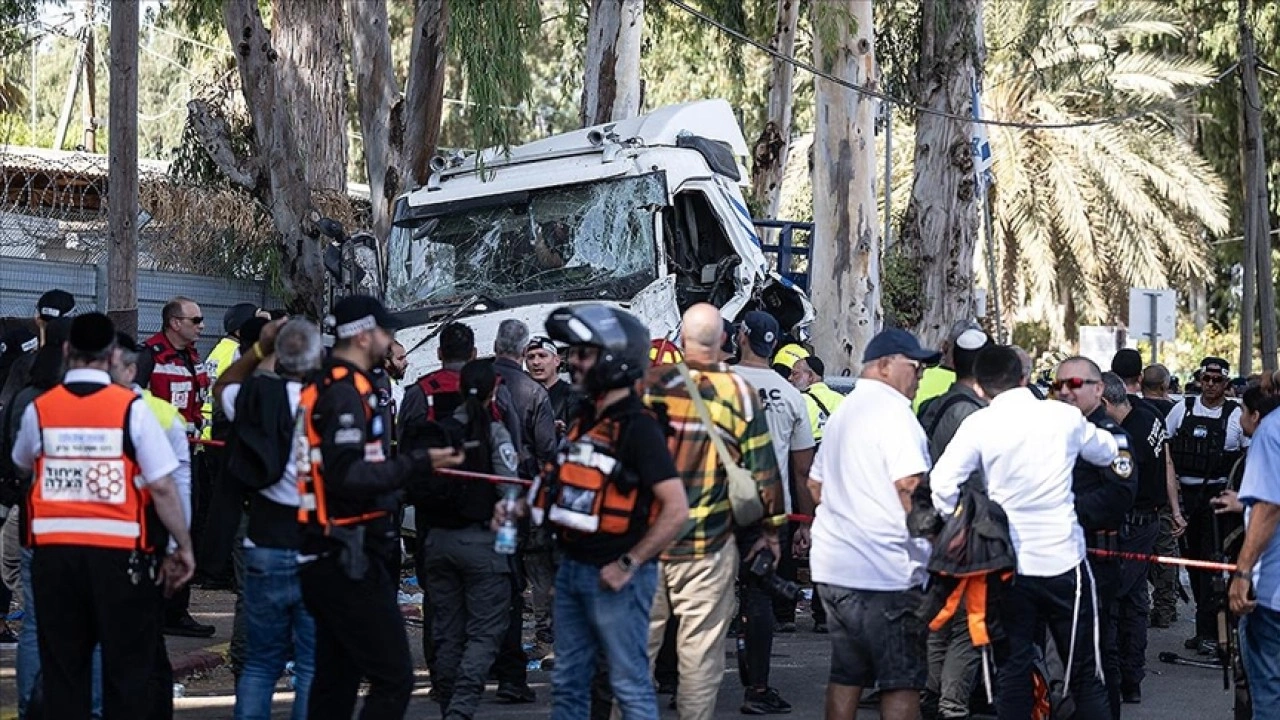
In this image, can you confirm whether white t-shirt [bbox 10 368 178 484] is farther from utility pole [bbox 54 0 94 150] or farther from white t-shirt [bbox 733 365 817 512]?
utility pole [bbox 54 0 94 150]

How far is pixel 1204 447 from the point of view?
13102 millimetres

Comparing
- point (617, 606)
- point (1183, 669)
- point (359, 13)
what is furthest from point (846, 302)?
point (617, 606)

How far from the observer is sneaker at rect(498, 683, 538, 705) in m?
9.97

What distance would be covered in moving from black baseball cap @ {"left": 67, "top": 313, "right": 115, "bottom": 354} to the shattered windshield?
7589 millimetres

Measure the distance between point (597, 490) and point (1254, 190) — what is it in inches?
929

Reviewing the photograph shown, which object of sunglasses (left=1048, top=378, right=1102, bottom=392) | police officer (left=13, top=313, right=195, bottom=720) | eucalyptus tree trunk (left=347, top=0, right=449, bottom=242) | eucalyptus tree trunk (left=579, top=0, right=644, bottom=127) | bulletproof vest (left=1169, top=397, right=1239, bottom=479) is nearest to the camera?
police officer (left=13, top=313, right=195, bottom=720)

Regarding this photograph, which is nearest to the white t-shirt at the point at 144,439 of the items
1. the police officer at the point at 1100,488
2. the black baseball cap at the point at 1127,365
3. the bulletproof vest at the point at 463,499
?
the bulletproof vest at the point at 463,499

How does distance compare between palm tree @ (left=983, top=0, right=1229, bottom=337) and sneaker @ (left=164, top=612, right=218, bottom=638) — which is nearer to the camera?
sneaker @ (left=164, top=612, right=218, bottom=638)

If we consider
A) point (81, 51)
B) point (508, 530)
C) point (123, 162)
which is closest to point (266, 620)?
point (508, 530)

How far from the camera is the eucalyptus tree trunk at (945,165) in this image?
24078 mm

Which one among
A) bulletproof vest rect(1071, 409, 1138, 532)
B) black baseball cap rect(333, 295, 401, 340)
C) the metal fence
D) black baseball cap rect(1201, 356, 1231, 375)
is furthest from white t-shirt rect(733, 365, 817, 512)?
the metal fence

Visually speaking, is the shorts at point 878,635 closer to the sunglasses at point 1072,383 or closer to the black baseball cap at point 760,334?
the sunglasses at point 1072,383

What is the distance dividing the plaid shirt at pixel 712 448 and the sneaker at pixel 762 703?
6.85 ft

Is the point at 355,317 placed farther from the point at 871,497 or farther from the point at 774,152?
the point at 774,152
